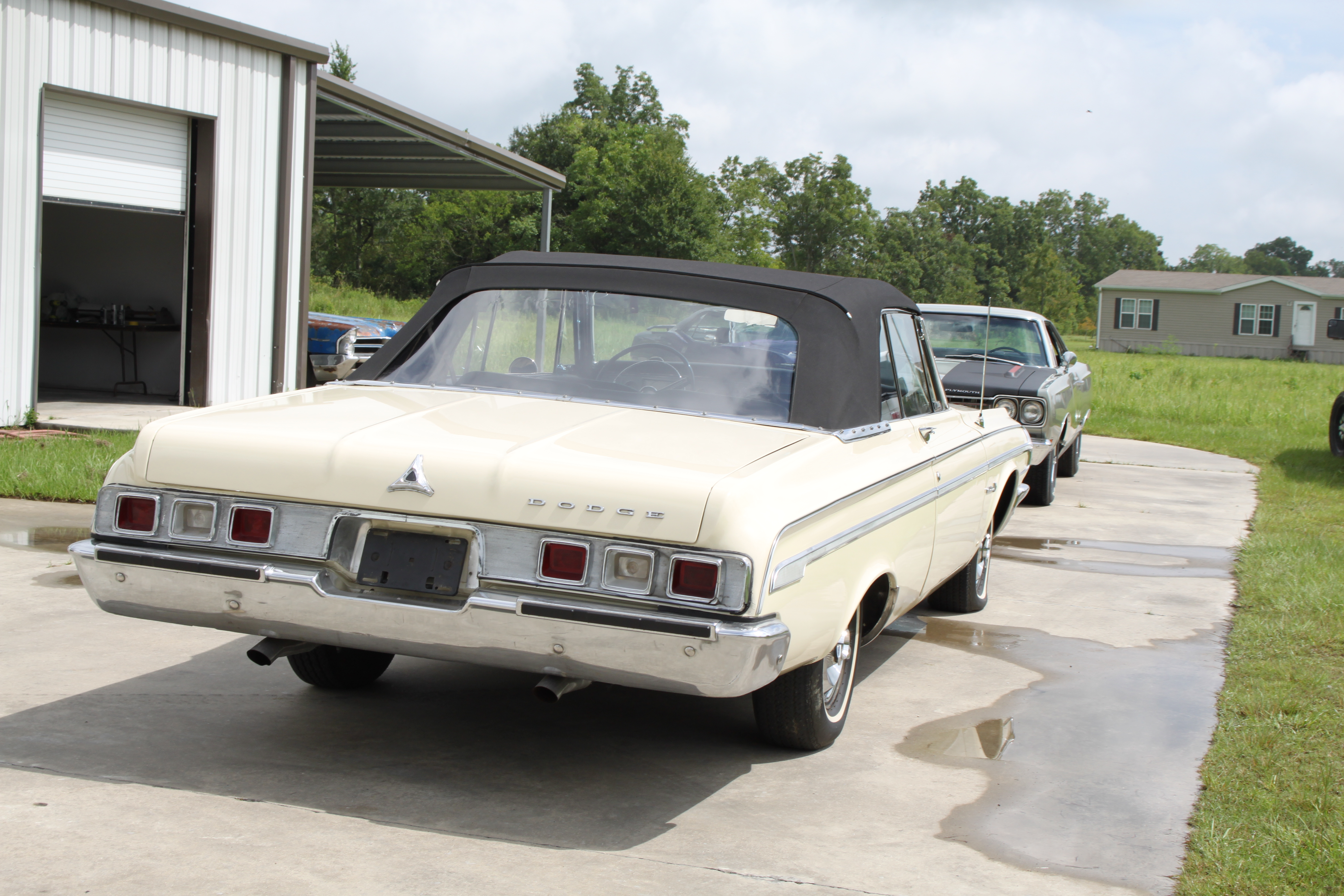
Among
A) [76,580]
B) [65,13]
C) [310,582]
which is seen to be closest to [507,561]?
[310,582]

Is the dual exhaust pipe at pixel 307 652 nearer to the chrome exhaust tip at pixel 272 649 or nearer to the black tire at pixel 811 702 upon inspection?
the chrome exhaust tip at pixel 272 649

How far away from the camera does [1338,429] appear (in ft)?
47.0

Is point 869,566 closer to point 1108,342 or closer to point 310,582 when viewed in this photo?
point 310,582

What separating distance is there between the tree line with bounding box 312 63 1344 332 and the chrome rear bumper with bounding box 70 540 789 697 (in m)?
30.0

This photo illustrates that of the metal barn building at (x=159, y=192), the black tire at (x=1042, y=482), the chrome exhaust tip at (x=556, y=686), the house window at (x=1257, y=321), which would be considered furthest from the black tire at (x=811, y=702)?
the house window at (x=1257, y=321)

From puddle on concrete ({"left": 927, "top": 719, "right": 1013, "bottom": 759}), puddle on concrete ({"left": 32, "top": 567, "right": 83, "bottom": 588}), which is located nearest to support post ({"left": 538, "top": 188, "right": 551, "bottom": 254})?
puddle on concrete ({"left": 32, "top": 567, "right": 83, "bottom": 588})

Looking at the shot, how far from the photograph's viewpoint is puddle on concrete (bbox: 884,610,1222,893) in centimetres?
352

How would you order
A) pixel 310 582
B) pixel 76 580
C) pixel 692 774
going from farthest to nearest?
pixel 76 580 → pixel 692 774 → pixel 310 582

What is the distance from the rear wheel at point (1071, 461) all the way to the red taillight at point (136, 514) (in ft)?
33.6

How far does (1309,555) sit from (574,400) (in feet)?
19.3

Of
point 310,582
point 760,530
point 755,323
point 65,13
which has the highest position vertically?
point 65,13

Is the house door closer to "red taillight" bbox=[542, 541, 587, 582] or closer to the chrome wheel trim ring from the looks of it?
the chrome wheel trim ring

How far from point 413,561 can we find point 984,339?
8817 mm

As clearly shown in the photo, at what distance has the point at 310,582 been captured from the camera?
345cm
